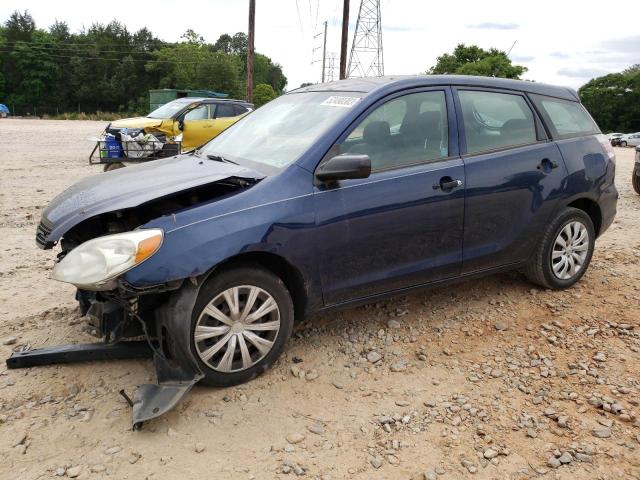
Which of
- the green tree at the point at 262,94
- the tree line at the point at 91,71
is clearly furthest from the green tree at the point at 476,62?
the tree line at the point at 91,71

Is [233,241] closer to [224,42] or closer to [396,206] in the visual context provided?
[396,206]

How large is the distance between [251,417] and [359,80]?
256 centimetres

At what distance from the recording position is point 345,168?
10.7 ft

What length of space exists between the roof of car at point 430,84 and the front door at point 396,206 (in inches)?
3.9

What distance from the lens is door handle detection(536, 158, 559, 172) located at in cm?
431

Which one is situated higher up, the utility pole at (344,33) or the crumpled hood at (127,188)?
the utility pole at (344,33)

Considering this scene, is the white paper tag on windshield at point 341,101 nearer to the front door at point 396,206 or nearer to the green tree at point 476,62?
the front door at point 396,206

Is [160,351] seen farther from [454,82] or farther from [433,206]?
[454,82]

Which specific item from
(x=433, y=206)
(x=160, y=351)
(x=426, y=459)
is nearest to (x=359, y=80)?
(x=433, y=206)

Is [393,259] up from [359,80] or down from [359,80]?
down

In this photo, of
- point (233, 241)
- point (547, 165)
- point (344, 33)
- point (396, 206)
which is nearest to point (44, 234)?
point (233, 241)

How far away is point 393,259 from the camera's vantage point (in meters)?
3.68

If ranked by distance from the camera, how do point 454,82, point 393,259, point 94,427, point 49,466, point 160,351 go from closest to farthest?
point 49,466
point 94,427
point 160,351
point 393,259
point 454,82

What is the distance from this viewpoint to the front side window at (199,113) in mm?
13336
